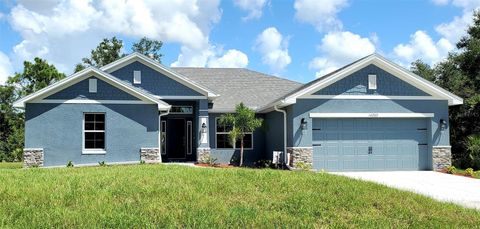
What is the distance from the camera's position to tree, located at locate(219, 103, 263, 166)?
19828 mm

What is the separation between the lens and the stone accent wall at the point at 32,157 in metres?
17.9

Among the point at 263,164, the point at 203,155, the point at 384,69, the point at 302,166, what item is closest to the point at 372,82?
the point at 384,69

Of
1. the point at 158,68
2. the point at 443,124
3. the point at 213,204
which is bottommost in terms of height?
the point at 213,204

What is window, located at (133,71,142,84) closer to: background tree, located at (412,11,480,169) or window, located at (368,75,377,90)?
window, located at (368,75,377,90)

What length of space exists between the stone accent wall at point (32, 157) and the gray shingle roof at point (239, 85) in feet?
25.3

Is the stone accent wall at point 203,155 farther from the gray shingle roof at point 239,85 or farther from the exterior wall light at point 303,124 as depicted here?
the exterior wall light at point 303,124

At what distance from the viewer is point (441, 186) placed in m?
13.6

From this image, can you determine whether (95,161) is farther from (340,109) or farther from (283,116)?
(340,109)

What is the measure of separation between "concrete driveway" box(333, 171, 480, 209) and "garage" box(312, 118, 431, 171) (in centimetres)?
99

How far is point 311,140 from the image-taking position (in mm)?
18484

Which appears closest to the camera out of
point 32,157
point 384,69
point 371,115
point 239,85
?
point 32,157

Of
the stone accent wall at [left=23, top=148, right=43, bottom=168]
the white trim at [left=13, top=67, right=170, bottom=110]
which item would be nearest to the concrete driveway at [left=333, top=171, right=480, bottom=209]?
the white trim at [left=13, top=67, right=170, bottom=110]

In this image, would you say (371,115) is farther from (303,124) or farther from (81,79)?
(81,79)

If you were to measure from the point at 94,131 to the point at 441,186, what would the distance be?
1270cm
